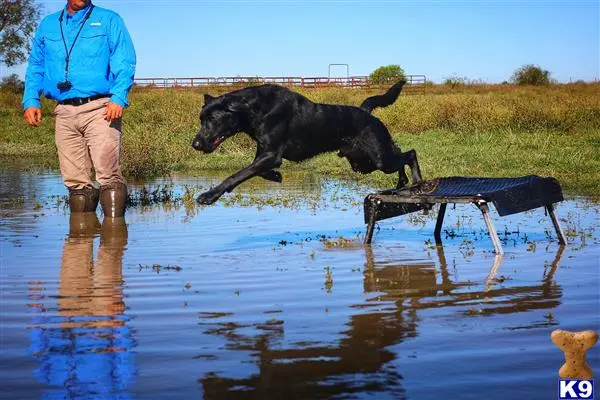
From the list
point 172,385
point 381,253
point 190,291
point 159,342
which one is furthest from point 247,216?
point 172,385

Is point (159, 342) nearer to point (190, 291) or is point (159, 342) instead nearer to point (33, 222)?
point (190, 291)

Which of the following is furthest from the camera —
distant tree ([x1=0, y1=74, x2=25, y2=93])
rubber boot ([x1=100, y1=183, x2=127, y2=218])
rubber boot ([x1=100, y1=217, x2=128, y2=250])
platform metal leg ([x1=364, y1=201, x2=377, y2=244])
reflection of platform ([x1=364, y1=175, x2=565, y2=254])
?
distant tree ([x1=0, y1=74, x2=25, y2=93])

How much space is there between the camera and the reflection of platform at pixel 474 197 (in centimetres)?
790

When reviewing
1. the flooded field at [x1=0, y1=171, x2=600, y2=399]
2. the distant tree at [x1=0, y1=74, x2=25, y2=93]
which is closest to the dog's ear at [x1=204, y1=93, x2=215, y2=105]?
the flooded field at [x1=0, y1=171, x2=600, y2=399]

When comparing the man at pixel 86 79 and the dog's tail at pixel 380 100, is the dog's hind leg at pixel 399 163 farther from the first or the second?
the man at pixel 86 79

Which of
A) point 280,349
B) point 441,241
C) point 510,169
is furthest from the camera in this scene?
point 510,169

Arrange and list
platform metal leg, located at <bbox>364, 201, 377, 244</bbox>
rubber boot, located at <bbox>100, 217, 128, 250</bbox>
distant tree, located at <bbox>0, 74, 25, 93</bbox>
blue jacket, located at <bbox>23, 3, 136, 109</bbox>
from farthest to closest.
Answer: distant tree, located at <bbox>0, 74, 25, 93</bbox> < blue jacket, located at <bbox>23, 3, 136, 109</bbox> < rubber boot, located at <bbox>100, 217, 128, 250</bbox> < platform metal leg, located at <bbox>364, 201, 377, 244</bbox>

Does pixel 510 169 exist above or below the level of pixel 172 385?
above

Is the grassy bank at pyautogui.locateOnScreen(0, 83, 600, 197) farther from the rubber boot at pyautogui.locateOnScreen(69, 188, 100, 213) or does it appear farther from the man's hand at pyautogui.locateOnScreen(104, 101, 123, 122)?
the man's hand at pyautogui.locateOnScreen(104, 101, 123, 122)

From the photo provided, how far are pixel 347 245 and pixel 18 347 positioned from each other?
14.5ft

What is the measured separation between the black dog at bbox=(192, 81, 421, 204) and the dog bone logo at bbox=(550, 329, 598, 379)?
16.5 ft

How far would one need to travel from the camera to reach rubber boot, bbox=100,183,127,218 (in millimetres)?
10078

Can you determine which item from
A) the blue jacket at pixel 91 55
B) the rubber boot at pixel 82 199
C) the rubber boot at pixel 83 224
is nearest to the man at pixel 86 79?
the blue jacket at pixel 91 55

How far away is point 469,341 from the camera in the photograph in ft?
15.4
